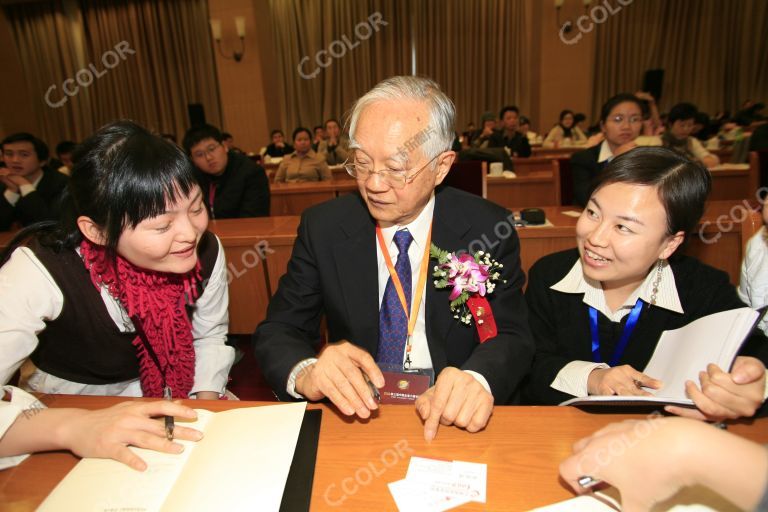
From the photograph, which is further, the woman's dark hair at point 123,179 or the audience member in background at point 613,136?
the audience member in background at point 613,136

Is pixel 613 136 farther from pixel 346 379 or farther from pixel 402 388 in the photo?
pixel 346 379

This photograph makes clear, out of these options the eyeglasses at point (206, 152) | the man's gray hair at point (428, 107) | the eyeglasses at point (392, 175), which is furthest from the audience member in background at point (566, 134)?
the eyeglasses at point (392, 175)

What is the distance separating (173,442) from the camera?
2.87ft

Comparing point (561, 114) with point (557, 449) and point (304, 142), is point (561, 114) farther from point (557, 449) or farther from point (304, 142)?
point (557, 449)

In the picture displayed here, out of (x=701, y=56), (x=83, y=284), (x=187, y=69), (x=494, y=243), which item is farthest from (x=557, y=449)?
(x=701, y=56)

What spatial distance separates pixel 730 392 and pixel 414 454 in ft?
2.11

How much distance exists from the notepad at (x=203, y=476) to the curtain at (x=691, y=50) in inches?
499

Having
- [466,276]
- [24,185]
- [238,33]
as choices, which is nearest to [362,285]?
[466,276]

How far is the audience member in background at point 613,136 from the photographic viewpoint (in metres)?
3.60

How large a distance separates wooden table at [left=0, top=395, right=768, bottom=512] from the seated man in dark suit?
23cm

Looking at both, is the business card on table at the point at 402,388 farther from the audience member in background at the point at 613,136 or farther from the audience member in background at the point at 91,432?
the audience member in background at the point at 613,136

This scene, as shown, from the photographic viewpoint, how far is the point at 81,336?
1.28 meters

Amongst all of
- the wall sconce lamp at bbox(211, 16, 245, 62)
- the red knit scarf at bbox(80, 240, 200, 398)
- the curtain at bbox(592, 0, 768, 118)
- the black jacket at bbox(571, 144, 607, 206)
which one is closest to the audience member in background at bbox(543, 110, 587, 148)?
the curtain at bbox(592, 0, 768, 118)

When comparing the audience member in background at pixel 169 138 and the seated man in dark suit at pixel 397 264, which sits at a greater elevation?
the audience member in background at pixel 169 138
